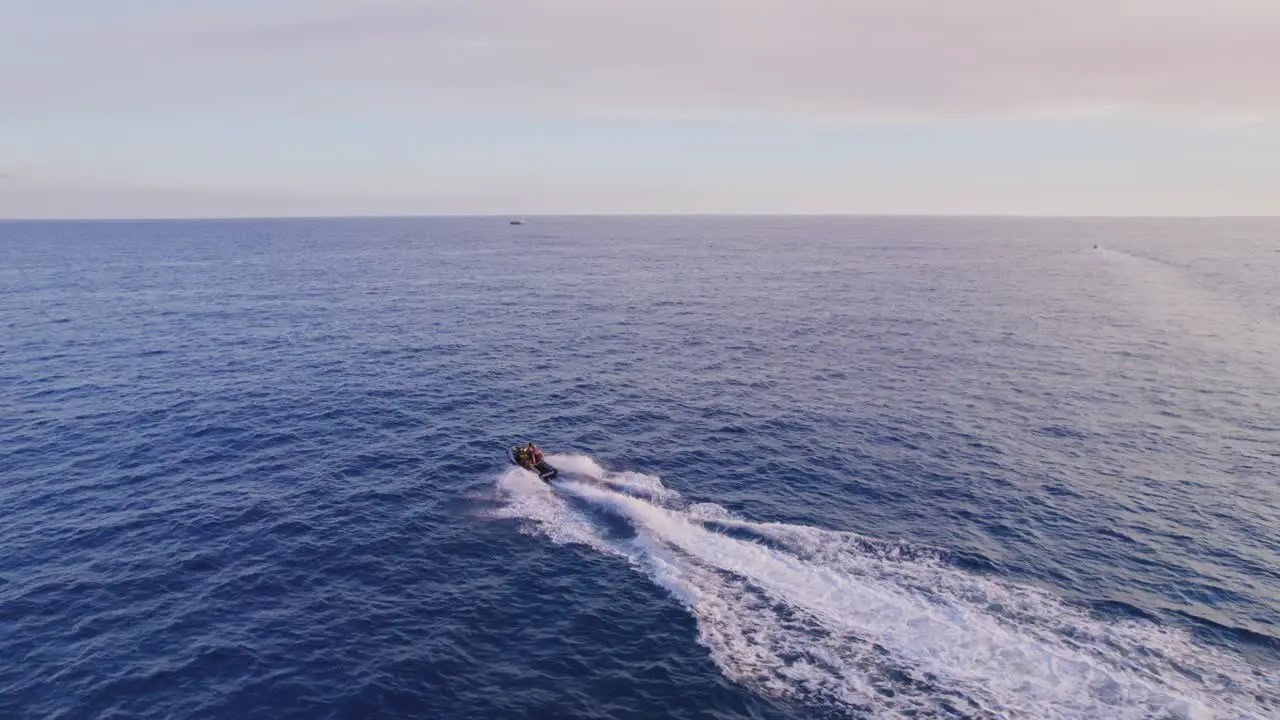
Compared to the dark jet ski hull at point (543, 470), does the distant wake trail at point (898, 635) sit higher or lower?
lower

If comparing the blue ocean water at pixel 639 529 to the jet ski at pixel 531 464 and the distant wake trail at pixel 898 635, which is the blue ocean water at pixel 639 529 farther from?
the jet ski at pixel 531 464

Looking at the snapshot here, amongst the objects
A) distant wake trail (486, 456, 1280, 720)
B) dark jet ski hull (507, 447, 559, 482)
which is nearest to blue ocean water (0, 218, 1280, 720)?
distant wake trail (486, 456, 1280, 720)

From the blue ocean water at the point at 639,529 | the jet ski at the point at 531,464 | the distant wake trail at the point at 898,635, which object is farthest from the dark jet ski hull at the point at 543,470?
the distant wake trail at the point at 898,635

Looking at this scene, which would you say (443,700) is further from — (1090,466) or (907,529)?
(1090,466)

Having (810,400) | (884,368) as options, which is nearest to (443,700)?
(810,400)

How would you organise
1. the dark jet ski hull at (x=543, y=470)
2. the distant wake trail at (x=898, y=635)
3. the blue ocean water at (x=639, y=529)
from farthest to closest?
the dark jet ski hull at (x=543, y=470), the blue ocean water at (x=639, y=529), the distant wake trail at (x=898, y=635)

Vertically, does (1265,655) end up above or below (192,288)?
below
